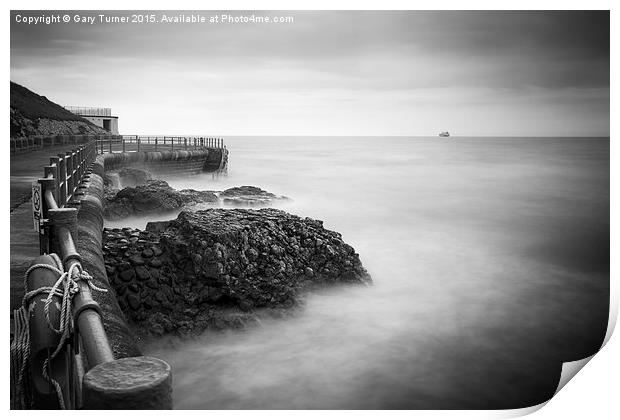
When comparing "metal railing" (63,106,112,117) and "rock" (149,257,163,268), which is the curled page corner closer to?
"rock" (149,257,163,268)

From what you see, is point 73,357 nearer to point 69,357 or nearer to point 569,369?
point 69,357

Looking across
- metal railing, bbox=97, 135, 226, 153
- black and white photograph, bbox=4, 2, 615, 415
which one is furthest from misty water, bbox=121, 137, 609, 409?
metal railing, bbox=97, 135, 226, 153

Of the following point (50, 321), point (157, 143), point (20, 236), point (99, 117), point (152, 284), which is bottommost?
point (152, 284)

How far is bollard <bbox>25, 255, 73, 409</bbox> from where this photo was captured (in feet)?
6.88

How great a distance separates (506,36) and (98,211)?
4.45 metres

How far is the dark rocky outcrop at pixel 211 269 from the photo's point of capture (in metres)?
5.37

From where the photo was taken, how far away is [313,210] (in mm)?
13719

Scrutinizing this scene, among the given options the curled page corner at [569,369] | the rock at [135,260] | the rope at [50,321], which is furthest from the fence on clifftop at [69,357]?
the curled page corner at [569,369]

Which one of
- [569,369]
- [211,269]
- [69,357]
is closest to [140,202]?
[211,269]

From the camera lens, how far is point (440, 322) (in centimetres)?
657

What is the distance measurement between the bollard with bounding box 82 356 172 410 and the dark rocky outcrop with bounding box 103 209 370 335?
144 inches

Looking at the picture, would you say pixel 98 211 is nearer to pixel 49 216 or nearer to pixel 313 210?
pixel 49 216

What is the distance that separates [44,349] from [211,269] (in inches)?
138
